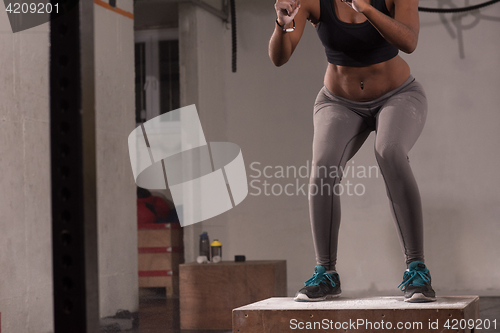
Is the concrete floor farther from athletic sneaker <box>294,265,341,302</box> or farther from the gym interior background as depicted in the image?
athletic sneaker <box>294,265,341,302</box>

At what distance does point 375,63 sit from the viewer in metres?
1.52

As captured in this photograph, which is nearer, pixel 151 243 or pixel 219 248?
pixel 219 248

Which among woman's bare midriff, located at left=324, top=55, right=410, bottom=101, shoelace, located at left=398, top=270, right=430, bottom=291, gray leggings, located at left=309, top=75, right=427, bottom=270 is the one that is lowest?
shoelace, located at left=398, top=270, right=430, bottom=291

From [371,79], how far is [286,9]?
0.39 m

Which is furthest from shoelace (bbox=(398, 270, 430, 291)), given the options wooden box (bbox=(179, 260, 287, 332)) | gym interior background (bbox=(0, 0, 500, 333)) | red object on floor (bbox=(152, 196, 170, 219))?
red object on floor (bbox=(152, 196, 170, 219))

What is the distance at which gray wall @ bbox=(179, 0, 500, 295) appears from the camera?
13.1 ft

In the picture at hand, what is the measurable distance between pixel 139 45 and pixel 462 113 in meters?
3.02

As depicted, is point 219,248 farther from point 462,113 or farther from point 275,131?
point 462,113

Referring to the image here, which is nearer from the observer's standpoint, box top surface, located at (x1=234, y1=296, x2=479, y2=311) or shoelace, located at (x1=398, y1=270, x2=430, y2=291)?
box top surface, located at (x1=234, y1=296, x2=479, y2=311)

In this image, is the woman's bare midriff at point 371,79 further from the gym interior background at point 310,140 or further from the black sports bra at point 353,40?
the gym interior background at point 310,140

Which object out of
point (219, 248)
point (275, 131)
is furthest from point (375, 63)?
point (275, 131)

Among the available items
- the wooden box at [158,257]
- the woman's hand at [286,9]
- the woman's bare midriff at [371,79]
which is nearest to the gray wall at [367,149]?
the wooden box at [158,257]

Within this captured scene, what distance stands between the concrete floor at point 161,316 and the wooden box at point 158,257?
0.15 metres

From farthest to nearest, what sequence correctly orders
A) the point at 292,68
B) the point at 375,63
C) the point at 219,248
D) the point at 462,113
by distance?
the point at 292,68
the point at 462,113
the point at 219,248
the point at 375,63
